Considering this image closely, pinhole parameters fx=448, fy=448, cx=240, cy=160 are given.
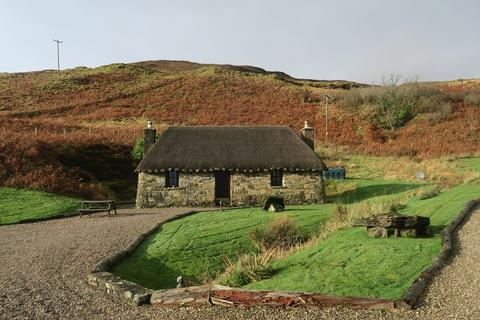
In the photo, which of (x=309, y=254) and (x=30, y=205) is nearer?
(x=309, y=254)

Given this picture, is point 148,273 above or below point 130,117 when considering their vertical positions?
below

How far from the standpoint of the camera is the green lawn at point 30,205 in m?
22.4

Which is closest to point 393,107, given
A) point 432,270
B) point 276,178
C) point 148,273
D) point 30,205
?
point 276,178

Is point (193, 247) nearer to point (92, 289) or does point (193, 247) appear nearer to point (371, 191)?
point (92, 289)

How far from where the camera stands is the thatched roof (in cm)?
2712

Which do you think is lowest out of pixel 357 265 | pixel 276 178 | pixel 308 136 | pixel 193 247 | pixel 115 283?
pixel 193 247

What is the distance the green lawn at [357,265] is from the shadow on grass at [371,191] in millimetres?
12641

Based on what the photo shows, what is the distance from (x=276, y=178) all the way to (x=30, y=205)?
14.1m

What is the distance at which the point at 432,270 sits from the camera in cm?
945

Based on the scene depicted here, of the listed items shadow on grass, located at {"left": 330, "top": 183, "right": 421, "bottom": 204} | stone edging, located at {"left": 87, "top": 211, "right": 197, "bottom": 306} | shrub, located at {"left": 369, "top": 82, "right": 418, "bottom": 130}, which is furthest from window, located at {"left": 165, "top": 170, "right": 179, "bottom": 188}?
shrub, located at {"left": 369, "top": 82, "right": 418, "bottom": 130}

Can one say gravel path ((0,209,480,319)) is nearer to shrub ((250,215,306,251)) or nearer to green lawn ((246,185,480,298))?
green lawn ((246,185,480,298))

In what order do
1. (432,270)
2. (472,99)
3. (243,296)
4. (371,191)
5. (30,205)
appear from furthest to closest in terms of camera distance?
(472,99) → (371,191) → (30,205) → (432,270) → (243,296)

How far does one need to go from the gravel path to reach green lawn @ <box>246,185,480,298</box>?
27.8 inches

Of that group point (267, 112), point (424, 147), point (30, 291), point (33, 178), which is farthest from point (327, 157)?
point (30, 291)
